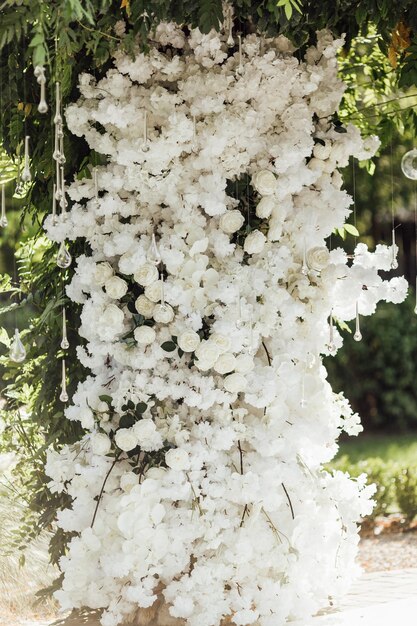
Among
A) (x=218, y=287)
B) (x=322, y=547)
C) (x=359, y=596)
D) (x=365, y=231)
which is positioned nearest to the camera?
(x=218, y=287)

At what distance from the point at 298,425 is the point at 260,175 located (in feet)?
3.33

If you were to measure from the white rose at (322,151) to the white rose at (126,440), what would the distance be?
1.36 m

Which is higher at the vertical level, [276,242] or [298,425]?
[276,242]

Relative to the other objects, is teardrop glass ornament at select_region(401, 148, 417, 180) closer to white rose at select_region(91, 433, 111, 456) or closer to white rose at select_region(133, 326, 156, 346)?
white rose at select_region(133, 326, 156, 346)

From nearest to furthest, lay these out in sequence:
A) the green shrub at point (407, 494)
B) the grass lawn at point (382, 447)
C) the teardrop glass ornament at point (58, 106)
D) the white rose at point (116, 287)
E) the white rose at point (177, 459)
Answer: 1. the teardrop glass ornament at point (58, 106)
2. the white rose at point (177, 459)
3. the white rose at point (116, 287)
4. the green shrub at point (407, 494)
5. the grass lawn at point (382, 447)

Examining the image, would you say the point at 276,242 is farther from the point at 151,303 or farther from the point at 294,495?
the point at 294,495

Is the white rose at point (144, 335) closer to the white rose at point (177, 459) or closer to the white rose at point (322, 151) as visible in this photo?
the white rose at point (177, 459)

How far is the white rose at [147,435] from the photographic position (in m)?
3.87

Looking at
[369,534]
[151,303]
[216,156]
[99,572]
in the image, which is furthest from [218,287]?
[369,534]

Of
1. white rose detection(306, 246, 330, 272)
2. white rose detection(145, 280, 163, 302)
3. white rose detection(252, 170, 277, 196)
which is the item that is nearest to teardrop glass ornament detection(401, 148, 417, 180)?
white rose detection(306, 246, 330, 272)

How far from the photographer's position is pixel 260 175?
4027 mm

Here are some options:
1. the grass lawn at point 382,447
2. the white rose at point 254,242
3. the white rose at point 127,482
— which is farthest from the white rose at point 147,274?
the grass lawn at point 382,447

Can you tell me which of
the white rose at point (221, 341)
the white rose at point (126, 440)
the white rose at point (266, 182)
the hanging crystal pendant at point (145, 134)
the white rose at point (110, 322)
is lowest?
the white rose at point (126, 440)

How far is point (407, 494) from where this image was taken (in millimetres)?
7680
